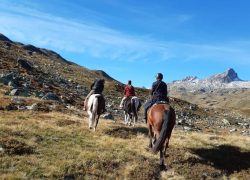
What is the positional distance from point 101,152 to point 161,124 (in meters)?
3.44

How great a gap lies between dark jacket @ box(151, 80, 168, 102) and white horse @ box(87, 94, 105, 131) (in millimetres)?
4825

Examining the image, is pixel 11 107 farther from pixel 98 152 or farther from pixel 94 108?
pixel 98 152

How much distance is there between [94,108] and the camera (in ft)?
88.1

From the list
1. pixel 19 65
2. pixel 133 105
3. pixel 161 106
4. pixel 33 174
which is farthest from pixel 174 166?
pixel 19 65

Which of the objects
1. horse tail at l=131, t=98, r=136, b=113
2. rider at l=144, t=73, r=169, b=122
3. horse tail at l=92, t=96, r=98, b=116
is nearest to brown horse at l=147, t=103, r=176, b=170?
rider at l=144, t=73, r=169, b=122

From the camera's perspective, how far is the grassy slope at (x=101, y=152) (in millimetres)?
19062

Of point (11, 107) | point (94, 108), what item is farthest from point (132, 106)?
point (11, 107)

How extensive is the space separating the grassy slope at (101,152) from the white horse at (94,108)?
2.04ft

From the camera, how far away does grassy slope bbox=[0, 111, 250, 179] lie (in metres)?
19.1

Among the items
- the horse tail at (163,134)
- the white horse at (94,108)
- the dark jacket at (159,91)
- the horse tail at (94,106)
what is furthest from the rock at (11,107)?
the horse tail at (163,134)

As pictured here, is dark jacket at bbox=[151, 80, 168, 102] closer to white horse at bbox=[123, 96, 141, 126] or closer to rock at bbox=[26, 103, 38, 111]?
white horse at bbox=[123, 96, 141, 126]

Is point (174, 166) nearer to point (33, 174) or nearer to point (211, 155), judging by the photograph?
point (211, 155)

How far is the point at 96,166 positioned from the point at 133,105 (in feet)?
41.9

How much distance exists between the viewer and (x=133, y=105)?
32.2m
